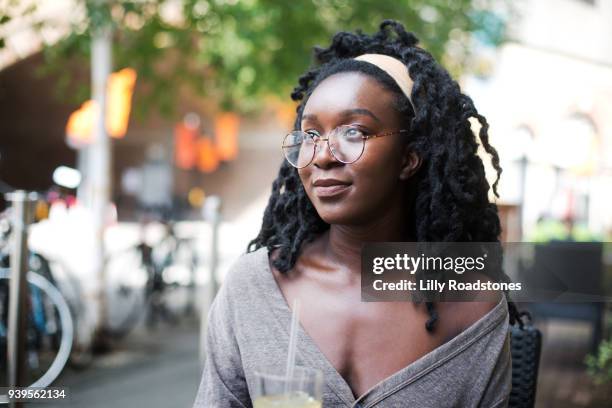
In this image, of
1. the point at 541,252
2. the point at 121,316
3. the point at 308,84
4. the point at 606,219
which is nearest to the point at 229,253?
the point at 121,316

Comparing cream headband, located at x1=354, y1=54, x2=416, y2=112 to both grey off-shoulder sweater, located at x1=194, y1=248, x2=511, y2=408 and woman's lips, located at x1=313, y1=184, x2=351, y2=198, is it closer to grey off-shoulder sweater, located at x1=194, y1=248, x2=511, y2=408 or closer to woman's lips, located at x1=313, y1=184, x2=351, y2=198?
woman's lips, located at x1=313, y1=184, x2=351, y2=198

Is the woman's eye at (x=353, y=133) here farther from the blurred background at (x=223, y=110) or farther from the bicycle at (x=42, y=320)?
the bicycle at (x=42, y=320)

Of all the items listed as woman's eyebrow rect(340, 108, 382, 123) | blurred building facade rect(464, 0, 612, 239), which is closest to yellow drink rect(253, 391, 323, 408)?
woman's eyebrow rect(340, 108, 382, 123)

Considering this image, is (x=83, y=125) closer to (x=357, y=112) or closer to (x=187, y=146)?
(x=357, y=112)

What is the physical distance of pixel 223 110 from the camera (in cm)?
766

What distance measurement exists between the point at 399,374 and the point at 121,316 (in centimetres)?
599

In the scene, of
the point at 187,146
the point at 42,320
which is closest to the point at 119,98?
the point at 42,320

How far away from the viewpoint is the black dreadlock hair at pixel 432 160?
4.85 ft

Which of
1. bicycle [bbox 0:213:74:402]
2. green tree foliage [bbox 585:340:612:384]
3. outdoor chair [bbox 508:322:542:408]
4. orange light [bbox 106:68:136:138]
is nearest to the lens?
outdoor chair [bbox 508:322:542:408]

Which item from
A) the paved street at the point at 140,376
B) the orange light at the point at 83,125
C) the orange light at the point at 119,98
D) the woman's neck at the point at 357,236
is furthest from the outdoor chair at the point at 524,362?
the orange light at the point at 83,125

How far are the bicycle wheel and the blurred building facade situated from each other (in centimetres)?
272

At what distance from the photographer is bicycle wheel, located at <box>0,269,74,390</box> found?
4320 mm

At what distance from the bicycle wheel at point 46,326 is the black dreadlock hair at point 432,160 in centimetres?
307

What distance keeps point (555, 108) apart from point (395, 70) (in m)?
4.61
